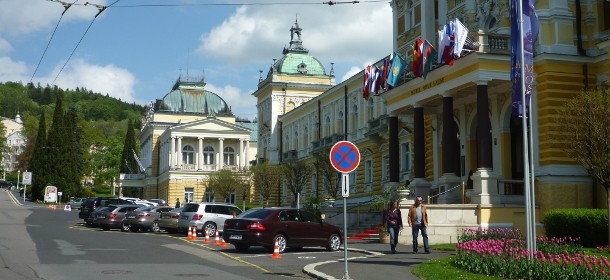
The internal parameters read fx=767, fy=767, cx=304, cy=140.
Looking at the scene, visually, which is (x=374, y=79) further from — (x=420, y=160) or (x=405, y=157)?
(x=405, y=157)

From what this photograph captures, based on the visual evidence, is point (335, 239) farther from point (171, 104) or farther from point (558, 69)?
point (171, 104)

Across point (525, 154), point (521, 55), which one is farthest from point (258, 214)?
point (521, 55)

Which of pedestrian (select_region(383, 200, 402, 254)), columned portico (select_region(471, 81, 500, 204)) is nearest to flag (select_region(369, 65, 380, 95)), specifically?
columned portico (select_region(471, 81, 500, 204))

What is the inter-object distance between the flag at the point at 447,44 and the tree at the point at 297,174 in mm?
29049

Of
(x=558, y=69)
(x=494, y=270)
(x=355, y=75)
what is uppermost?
(x=355, y=75)

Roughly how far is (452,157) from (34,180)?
80025 mm

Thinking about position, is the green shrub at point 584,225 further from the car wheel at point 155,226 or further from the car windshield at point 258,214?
the car wheel at point 155,226

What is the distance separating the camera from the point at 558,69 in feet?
99.2

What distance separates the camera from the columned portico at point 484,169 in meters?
29.4

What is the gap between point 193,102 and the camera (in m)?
114

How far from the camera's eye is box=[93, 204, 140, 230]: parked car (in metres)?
39.2

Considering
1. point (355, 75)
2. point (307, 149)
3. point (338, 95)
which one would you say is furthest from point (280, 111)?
point (355, 75)

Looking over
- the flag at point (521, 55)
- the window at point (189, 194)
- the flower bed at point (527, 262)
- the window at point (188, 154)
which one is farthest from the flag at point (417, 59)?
the window at point (188, 154)

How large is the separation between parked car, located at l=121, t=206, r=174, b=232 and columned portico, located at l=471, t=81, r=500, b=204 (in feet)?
53.9
